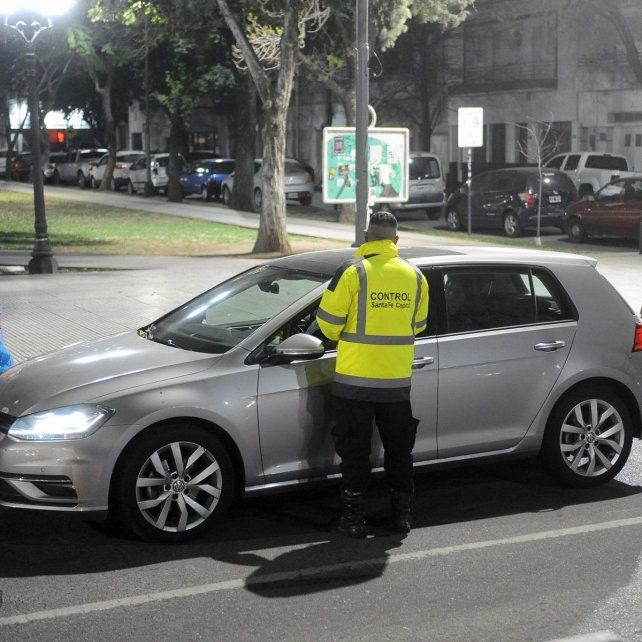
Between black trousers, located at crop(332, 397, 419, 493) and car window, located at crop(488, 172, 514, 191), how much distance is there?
23.5 meters

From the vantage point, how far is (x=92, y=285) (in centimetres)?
1688

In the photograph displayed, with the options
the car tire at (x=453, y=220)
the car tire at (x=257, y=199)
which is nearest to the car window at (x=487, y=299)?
the car tire at (x=453, y=220)

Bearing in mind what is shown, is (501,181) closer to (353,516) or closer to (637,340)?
(637,340)

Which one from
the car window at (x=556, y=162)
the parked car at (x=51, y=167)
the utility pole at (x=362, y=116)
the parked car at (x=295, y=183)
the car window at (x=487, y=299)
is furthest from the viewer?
the parked car at (x=51, y=167)

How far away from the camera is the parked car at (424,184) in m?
32.9

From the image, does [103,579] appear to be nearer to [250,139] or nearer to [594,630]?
[594,630]

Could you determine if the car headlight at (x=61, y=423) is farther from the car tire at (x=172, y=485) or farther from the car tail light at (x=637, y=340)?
the car tail light at (x=637, y=340)

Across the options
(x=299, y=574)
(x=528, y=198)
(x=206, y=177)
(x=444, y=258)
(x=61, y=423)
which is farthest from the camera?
(x=206, y=177)

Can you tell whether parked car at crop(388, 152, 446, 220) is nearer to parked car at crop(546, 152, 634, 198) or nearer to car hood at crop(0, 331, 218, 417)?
parked car at crop(546, 152, 634, 198)

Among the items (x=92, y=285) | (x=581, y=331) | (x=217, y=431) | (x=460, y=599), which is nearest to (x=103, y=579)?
(x=217, y=431)

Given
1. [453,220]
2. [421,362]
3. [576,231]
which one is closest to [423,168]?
[453,220]

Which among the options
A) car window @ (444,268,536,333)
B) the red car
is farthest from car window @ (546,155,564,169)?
car window @ (444,268,536,333)

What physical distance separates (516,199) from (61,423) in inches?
931

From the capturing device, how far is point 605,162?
34.1 meters
